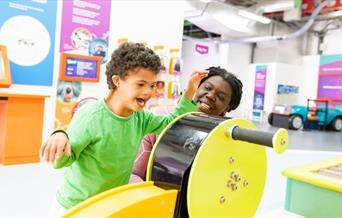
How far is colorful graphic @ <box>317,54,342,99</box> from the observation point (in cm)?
844

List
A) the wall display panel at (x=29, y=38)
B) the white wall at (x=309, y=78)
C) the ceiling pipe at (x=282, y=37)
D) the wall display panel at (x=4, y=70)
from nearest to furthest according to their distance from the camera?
the wall display panel at (x=4, y=70) < the wall display panel at (x=29, y=38) < the ceiling pipe at (x=282, y=37) < the white wall at (x=309, y=78)

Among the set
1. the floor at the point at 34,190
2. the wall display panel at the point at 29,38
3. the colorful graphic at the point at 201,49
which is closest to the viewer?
the floor at the point at 34,190

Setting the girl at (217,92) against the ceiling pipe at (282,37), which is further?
the ceiling pipe at (282,37)

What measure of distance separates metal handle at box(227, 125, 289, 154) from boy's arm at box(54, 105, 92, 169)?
405 mm

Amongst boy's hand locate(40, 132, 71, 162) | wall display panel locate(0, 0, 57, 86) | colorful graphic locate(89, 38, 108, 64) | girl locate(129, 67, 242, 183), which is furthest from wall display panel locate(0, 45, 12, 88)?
boy's hand locate(40, 132, 71, 162)

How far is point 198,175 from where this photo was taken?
52cm

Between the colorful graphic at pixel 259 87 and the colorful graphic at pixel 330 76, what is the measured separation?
4.89 feet

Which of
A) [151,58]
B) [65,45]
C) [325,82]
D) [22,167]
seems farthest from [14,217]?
[325,82]

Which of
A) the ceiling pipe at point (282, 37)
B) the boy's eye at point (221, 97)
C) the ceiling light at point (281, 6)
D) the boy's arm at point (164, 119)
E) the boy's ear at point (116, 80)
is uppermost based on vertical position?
the ceiling light at point (281, 6)

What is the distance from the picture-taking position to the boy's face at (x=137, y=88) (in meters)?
0.86

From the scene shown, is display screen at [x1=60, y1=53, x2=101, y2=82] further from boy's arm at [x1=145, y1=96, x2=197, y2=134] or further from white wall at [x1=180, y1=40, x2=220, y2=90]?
white wall at [x1=180, y1=40, x2=220, y2=90]

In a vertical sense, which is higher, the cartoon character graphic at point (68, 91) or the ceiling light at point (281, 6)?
the ceiling light at point (281, 6)

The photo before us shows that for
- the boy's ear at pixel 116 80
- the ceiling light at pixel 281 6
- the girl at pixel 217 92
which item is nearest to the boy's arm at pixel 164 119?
the boy's ear at pixel 116 80

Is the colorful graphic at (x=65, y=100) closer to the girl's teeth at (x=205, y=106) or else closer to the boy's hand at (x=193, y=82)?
the girl's teeth at (x=205, y=106)
